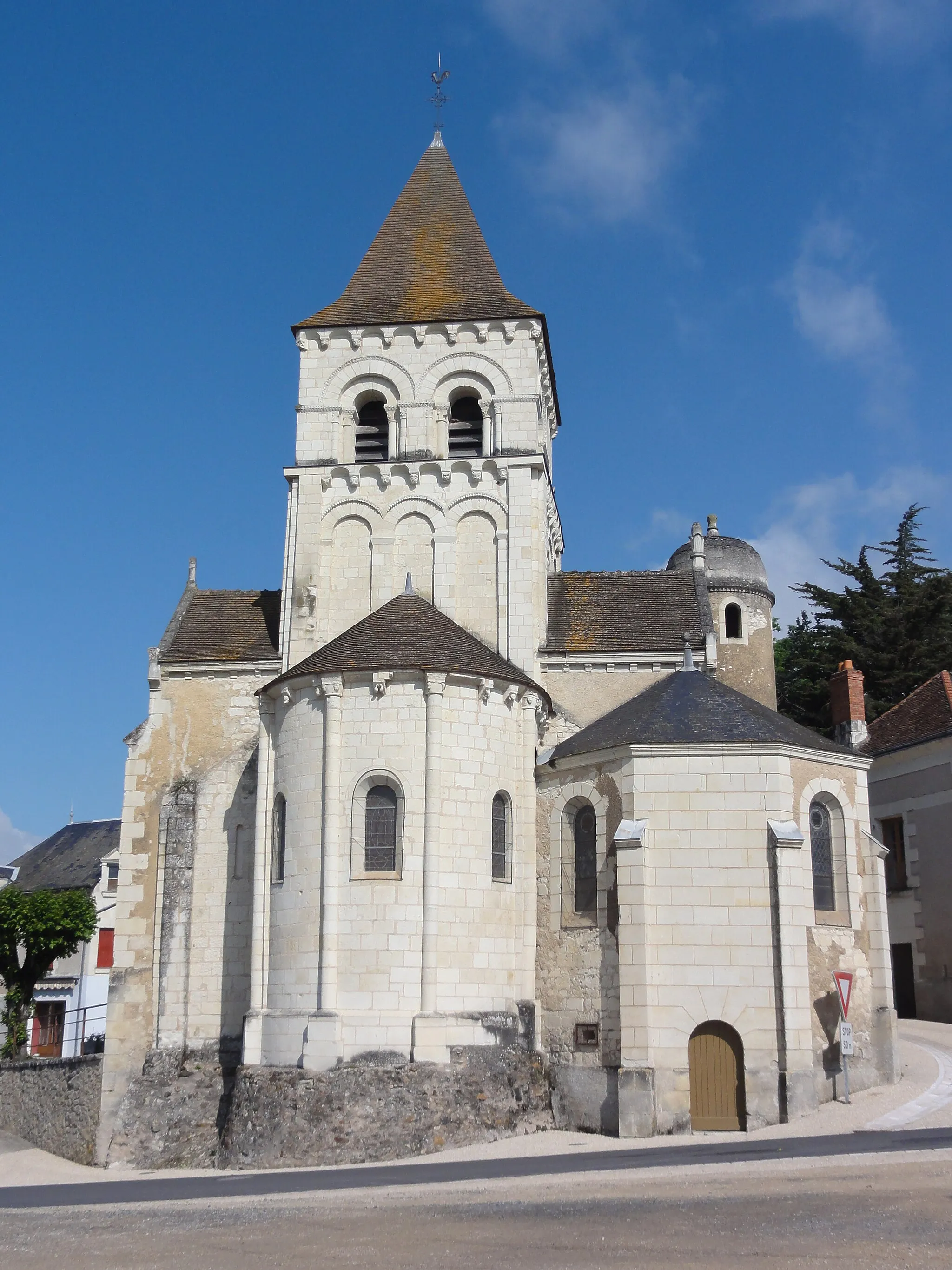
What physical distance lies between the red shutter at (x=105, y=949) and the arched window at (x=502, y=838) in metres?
27.9

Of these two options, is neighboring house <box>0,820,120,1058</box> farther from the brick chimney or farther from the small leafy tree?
the brick chimney

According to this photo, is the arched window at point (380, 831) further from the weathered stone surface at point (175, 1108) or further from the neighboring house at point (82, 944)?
the neighboring house at point (82, 944)

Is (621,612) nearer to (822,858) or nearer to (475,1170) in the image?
(822,858)

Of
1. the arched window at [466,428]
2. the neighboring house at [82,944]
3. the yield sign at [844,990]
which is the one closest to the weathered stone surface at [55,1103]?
the neighboring house at [82,944]

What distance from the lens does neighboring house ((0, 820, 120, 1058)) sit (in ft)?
145

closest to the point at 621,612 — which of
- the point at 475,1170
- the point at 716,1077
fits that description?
the point at 716,1077

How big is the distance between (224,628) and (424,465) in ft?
18.9

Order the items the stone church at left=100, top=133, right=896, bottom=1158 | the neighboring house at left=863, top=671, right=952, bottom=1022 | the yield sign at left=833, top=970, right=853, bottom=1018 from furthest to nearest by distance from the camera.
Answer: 1. the neighboring house at left=863, top=671, right=952, bottom=1022
2. the stone church at left=100, top=133, right=896, bottom=1158
3. the yield sign at left=833, top=970, right=853, bottom=1018

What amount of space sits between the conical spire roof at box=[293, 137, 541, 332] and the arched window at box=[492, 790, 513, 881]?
11.5m

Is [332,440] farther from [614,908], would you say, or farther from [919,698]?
[919,698]

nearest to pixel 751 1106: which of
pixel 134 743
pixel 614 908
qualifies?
pixel 614 908

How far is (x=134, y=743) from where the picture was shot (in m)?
27.2

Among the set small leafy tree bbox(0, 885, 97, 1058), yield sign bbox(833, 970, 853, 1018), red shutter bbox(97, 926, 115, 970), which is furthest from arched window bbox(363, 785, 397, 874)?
red shutter bbox(97, 926, 115, 970)

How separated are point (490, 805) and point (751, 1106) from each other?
6524 mm
